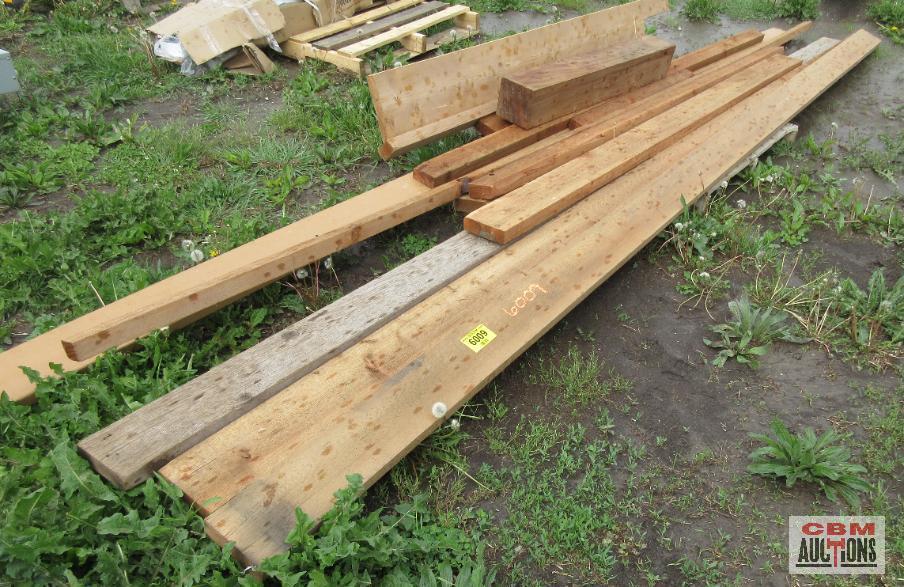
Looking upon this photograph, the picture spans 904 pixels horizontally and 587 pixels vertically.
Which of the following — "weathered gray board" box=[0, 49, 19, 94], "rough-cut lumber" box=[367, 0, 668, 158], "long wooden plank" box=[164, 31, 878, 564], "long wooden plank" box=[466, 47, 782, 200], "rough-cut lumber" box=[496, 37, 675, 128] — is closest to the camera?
"long wooden plank" box=[164, 31, 878, 564]

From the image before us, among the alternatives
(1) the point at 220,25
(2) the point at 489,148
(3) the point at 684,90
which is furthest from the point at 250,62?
Answer: (3) the point at 684,90

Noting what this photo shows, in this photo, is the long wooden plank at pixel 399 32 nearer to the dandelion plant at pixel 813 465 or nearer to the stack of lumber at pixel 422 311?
the stack of lumber at pixel 422 311

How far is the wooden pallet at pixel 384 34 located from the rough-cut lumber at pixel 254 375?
10.5 ft

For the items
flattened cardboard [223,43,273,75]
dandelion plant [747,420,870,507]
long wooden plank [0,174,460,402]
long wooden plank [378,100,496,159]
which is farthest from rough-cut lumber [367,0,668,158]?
dandelion plant [747,420,870,507]

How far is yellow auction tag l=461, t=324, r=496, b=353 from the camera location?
2609mm

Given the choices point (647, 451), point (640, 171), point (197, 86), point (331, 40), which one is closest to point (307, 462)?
point (647, 451)

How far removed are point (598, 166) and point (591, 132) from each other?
57 centimetres

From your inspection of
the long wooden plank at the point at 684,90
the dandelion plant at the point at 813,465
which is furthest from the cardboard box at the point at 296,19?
the dandelion plant at the point at 813,465

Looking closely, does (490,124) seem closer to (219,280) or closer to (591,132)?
(591,132)

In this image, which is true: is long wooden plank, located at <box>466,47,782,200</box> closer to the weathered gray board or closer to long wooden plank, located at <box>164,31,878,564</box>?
long wooden plank, located at <box>164,31,878,564</box>

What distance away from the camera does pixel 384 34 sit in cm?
588

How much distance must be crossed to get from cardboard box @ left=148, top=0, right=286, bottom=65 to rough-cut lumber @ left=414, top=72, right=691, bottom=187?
290 cm

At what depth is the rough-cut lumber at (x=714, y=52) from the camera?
531 centimetres

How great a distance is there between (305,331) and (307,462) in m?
0.65
